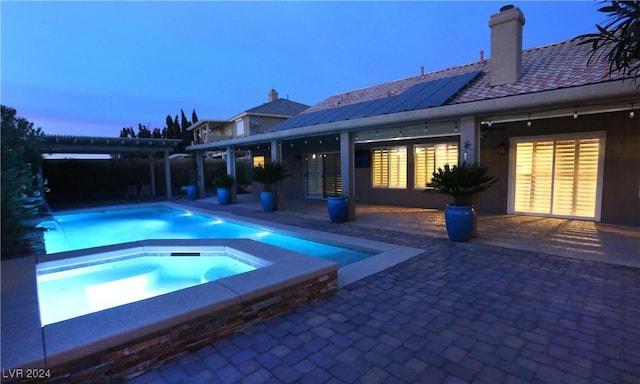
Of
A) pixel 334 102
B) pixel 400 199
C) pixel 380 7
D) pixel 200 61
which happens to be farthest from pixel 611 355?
pixel 200 61

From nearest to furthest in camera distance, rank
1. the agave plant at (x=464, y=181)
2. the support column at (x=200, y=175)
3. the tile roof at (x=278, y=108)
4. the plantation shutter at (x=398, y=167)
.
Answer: the agave plant at (x=464, y=181) → the plantation shutter at (x=398, y=167) → the support column at (x=200, y=175) → the tile roof at (x=278, y=108)

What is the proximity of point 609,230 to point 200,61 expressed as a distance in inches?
1798

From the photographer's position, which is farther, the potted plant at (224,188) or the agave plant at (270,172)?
the potted plant at (224,188)

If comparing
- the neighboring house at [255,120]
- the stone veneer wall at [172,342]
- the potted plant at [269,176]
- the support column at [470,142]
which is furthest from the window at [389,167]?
the neighboring house at [255,120]

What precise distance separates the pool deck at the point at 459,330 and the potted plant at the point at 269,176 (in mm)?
6684

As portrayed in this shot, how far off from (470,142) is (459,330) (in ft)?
15.2

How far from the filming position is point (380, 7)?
1271 inches

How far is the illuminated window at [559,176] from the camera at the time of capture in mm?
8094

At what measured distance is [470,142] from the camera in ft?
21.4

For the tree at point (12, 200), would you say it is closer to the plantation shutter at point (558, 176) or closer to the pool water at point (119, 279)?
the pool water at point (119, 279)

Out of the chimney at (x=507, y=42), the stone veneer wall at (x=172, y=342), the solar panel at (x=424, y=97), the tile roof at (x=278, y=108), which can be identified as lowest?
the stone veneer wall at (x=172, y=342)

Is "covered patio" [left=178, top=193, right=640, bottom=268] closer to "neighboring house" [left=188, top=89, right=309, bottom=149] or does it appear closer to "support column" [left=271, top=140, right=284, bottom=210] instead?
"support column" [left=271, top=140, right=284, bottom=210]

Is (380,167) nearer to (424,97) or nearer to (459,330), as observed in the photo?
(424,97)

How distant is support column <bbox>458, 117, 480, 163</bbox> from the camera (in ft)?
21.2
